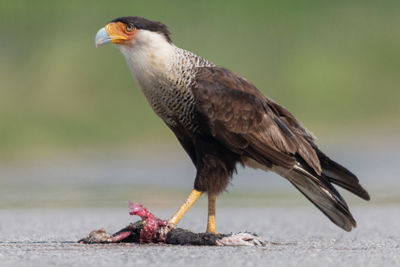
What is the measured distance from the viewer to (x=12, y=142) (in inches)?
728

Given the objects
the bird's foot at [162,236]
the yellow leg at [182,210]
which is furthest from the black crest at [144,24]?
the bird's foot at [162,236]

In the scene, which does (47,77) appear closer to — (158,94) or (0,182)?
(0,182)

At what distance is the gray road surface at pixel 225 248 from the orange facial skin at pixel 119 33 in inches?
57.5

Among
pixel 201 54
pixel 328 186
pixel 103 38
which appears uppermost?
pixel 201 54

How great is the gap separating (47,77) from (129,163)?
212 inches

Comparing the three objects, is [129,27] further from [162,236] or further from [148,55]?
[162,236]

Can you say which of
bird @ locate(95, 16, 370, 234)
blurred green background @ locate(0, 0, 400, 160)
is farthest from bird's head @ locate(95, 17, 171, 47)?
blurred green background @ locate(0, 0, 400, 160)

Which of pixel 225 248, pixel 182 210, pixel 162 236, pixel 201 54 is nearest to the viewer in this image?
pixel 225 248

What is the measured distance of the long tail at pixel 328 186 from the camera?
7230 mm

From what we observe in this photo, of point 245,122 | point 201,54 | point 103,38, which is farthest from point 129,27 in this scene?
point 201,54

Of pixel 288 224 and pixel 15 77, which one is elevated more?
pixel 15 77

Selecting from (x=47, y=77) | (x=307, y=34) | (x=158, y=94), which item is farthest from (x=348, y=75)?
(x=158, y=94)

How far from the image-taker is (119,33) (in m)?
7.24

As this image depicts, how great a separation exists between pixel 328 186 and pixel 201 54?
15.7 metres
